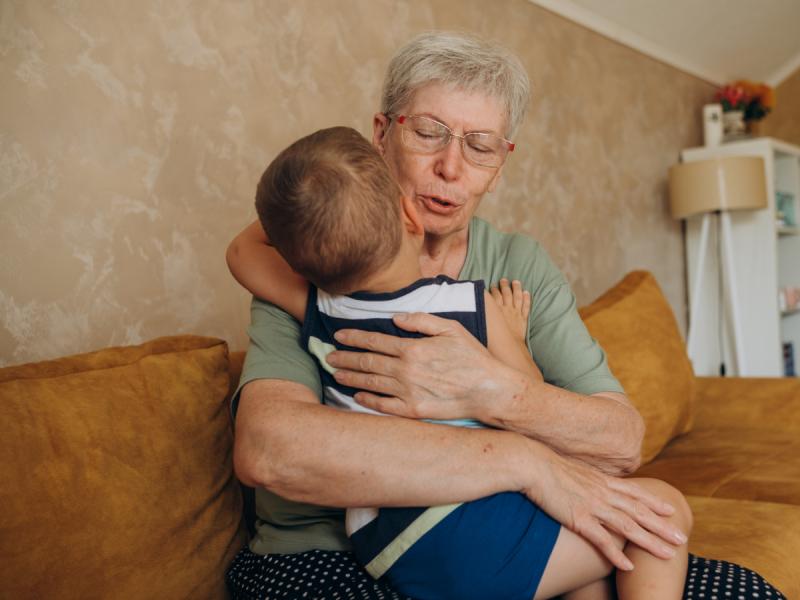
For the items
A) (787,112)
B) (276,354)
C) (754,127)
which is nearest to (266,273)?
(276,354)

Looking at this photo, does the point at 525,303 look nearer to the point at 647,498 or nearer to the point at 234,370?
the point at 647,498

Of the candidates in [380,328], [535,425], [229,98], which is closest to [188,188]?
[229,98]

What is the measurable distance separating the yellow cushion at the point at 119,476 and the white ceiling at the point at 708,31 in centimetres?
273

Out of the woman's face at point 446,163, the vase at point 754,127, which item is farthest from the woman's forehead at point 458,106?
the vase at point 754,127

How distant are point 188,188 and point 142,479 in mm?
983

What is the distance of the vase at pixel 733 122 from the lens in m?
4.63

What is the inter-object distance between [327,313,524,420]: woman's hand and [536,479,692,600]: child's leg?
232 mm

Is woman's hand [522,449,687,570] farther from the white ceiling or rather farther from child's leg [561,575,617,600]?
the white ceiling

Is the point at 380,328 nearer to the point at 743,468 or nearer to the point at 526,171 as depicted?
the point at 743,468

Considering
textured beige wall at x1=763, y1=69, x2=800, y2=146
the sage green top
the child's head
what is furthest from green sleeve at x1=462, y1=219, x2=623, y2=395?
textured beige wall at x1=763, y1=69, x2=800, y2=146

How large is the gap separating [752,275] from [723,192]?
26.6 inches

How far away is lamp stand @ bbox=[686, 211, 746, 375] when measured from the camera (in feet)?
A: 13.7

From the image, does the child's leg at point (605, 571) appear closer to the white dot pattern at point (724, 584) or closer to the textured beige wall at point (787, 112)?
the white dot pattern at point (724, 584)

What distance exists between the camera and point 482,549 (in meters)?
1.03
